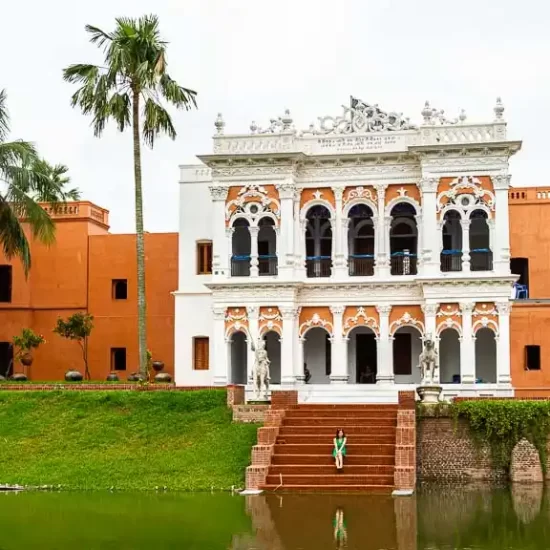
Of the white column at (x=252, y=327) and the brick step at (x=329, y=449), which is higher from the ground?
the white column at (x=252, y=327)

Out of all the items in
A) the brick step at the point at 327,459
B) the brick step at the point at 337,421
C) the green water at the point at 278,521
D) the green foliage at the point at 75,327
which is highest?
the green foliage at the point at 75,327

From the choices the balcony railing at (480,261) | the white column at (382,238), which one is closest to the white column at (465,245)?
the balcony railing at (480,261)

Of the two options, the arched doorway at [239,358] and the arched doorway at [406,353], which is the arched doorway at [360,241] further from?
the arched doorway at [239,358]

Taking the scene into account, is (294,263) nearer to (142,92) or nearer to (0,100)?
(142,92)

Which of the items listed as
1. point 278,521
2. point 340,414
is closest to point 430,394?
point 340,414

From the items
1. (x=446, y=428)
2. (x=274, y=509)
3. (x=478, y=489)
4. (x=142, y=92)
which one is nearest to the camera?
(x=274, y=509)

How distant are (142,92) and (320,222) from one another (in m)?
7.57

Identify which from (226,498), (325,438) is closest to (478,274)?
(325,438)

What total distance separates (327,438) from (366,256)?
10233 millimetres

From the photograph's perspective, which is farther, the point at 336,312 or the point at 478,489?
the point at 336,312

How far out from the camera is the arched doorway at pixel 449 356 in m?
34.9

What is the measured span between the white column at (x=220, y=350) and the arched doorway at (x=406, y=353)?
5318 millimetres

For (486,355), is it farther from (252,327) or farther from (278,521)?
(278,521)

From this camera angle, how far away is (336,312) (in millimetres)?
34531
